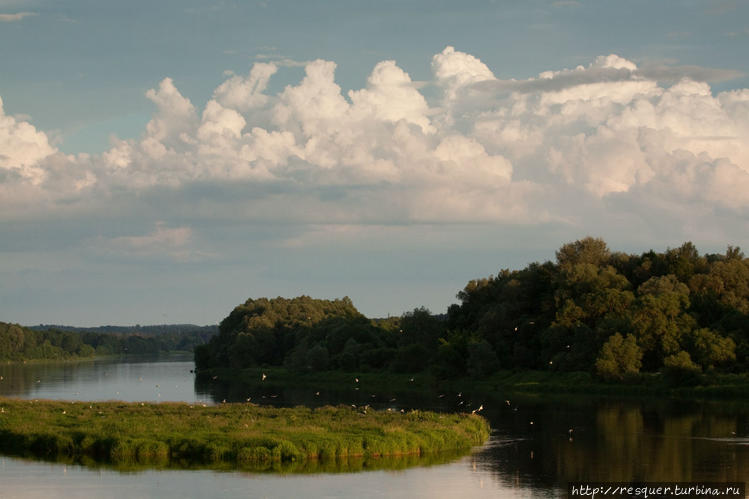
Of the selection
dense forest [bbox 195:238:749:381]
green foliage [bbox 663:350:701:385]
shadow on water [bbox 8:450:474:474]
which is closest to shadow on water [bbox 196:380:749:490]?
shadow on water [bbox 8:450:474:474]

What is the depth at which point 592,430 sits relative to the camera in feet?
221

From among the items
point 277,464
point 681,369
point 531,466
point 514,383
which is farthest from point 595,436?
point 514,383

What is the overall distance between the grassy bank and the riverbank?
35780 millimetres

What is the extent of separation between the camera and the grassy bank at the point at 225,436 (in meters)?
50.2

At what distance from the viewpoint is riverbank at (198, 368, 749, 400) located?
92.9 m

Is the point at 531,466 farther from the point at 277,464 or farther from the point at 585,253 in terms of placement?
the point at 585,253

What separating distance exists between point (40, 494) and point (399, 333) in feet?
363

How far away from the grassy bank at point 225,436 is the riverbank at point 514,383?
117ft

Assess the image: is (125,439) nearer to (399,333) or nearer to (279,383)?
(279,383)

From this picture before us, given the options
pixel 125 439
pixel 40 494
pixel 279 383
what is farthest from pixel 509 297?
pixel 40 494

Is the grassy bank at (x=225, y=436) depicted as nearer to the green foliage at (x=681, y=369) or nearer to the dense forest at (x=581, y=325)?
the green foliage at (x=681, y=369)

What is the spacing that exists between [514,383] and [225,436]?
64.1 metres

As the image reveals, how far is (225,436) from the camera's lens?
5309 centimetres

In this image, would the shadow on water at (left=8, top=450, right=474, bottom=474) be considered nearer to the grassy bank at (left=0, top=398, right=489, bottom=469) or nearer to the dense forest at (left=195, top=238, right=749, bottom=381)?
the grassy bank at (left=0, top=398, right=489, bottom=469)
